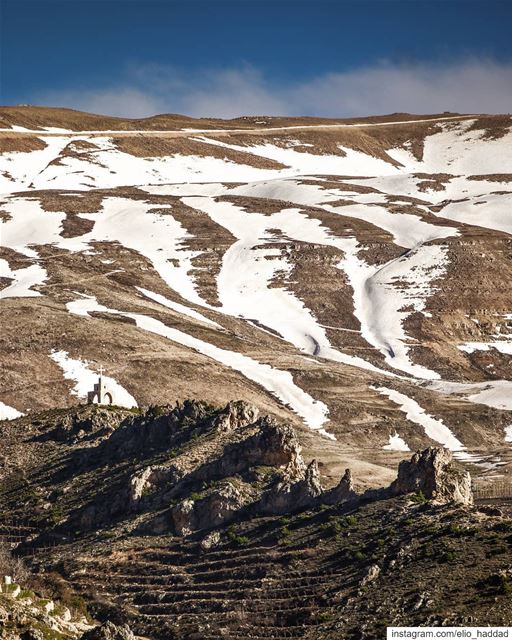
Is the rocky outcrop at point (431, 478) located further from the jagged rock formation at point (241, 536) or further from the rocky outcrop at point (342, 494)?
the rocky outcrop at point (342, 494)

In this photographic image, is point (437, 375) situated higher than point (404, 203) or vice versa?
point (404, 203)

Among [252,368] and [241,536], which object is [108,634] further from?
[252,368]

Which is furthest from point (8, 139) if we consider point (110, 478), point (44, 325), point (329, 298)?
point (110, 478)

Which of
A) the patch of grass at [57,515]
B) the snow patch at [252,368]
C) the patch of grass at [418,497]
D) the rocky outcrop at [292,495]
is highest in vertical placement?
the patch of grass at [418,497]

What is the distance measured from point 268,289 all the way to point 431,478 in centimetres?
8283

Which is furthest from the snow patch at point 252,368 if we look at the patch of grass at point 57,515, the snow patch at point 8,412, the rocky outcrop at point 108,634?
the rocky outcrop at point 108,634

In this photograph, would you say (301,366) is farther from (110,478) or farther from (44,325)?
(110,478)

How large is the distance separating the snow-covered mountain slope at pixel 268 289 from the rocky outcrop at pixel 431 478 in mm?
18212

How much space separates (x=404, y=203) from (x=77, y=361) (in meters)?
88.7

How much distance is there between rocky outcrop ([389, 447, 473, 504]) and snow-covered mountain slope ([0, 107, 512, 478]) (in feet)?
59.8

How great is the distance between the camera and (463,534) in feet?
111

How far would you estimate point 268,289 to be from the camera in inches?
4769

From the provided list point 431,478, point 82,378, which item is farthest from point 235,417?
point 82,378

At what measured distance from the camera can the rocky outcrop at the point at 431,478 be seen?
127 ft
